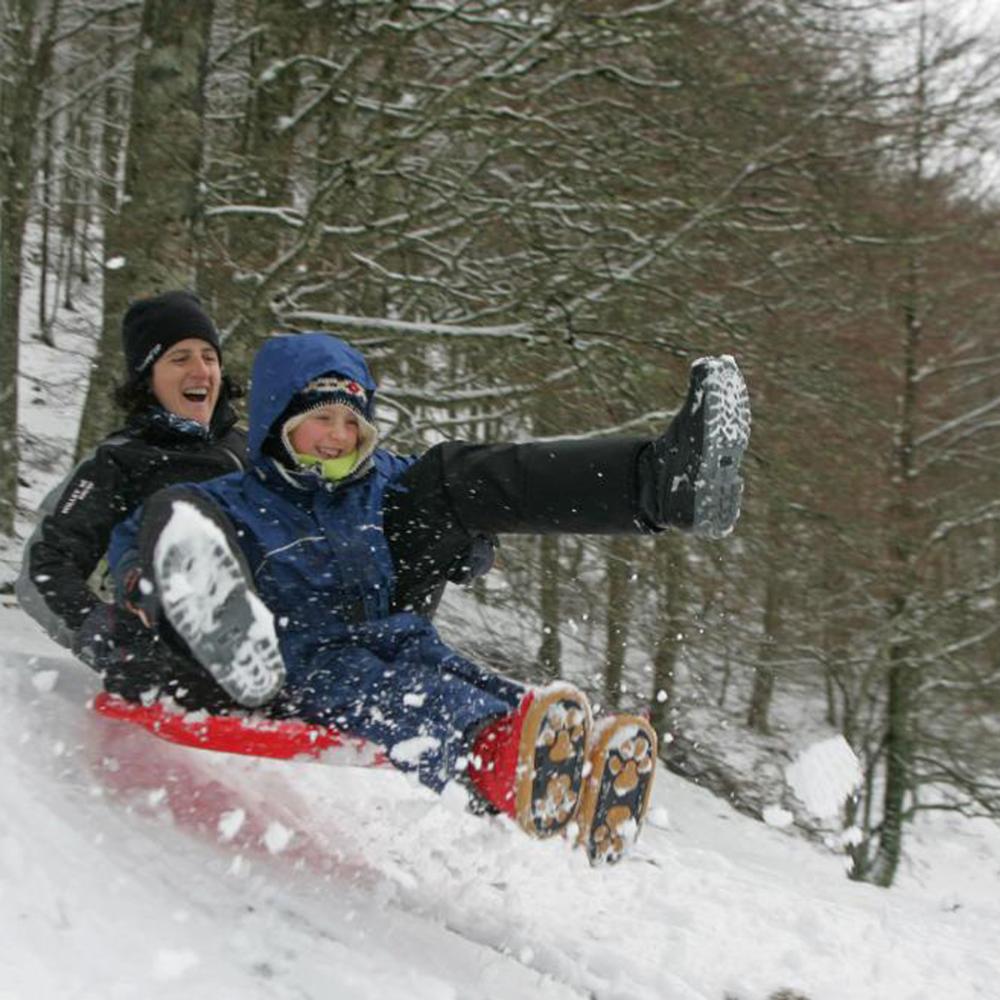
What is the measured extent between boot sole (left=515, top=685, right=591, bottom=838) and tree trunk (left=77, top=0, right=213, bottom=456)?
10.8 feet

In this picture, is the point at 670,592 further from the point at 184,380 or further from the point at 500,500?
the point at 500,500

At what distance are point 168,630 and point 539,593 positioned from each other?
11.6 feet

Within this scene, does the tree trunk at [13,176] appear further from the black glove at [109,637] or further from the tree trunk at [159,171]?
the black glove at [109,637]

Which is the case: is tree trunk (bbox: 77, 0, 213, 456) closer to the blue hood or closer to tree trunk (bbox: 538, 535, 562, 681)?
tree trunk (bbox: 538, 535, 562, 681)

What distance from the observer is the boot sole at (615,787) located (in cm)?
249

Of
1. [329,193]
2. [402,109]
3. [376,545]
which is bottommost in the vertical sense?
[376,545]

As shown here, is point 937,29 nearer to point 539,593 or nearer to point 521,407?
point 521,407

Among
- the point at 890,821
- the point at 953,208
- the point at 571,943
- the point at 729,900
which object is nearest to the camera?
the point at 571,943

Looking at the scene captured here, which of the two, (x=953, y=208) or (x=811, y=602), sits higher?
(x=953, y=208)

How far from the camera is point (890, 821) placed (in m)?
9.05

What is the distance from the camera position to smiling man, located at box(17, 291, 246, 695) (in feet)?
9.59

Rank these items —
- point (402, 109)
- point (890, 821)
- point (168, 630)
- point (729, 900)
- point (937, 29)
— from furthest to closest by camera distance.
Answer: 1. point (890, 821)
2. point (937, 29)
3. point (402, 109)
4. point (729, 900)
5. point (168, 630)

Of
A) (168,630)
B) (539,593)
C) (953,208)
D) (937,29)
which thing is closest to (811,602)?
(539,593)

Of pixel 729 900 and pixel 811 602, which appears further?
pixel 811 602
